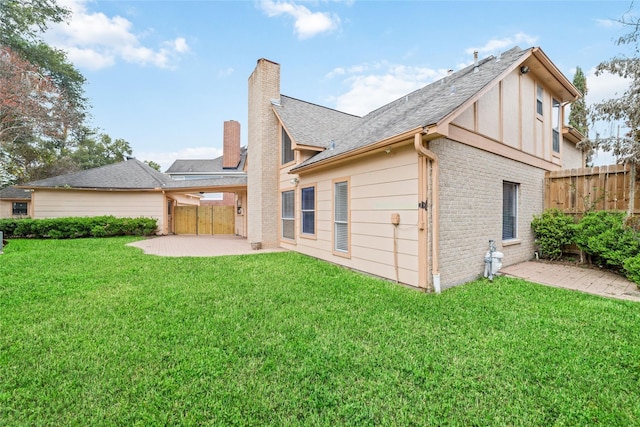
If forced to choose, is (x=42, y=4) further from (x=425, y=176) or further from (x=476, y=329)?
(x=476, y=329)

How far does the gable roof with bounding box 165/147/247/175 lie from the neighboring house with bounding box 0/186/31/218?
389 inches

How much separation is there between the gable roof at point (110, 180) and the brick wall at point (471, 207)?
597 inches

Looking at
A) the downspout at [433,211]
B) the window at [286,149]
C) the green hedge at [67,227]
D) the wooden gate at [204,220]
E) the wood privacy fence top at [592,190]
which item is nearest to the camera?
the downspout at [433,211]

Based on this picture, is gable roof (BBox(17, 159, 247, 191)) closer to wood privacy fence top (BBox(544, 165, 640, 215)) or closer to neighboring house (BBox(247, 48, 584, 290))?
neighboring house (BBox(247, 48, 584, 290))

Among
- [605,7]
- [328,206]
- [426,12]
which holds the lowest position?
[328,206]

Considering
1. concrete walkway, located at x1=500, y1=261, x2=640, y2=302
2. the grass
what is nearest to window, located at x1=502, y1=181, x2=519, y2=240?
concrete walkway, located at x1=500, y1=261, x2=640, y2=302

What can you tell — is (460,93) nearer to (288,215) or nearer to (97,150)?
(288,215)

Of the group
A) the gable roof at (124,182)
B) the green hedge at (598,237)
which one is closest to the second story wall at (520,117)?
the green hedge at (598,237)

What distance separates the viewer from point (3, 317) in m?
3.75

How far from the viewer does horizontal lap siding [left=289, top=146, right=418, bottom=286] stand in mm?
4988

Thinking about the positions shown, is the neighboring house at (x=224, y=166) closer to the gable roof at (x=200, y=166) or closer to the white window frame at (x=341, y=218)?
the gable roof at (x=200, y=166)

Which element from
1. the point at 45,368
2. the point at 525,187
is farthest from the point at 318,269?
the point at 525,187

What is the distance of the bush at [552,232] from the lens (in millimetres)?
6836

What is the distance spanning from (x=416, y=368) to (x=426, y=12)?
32.7 feet
